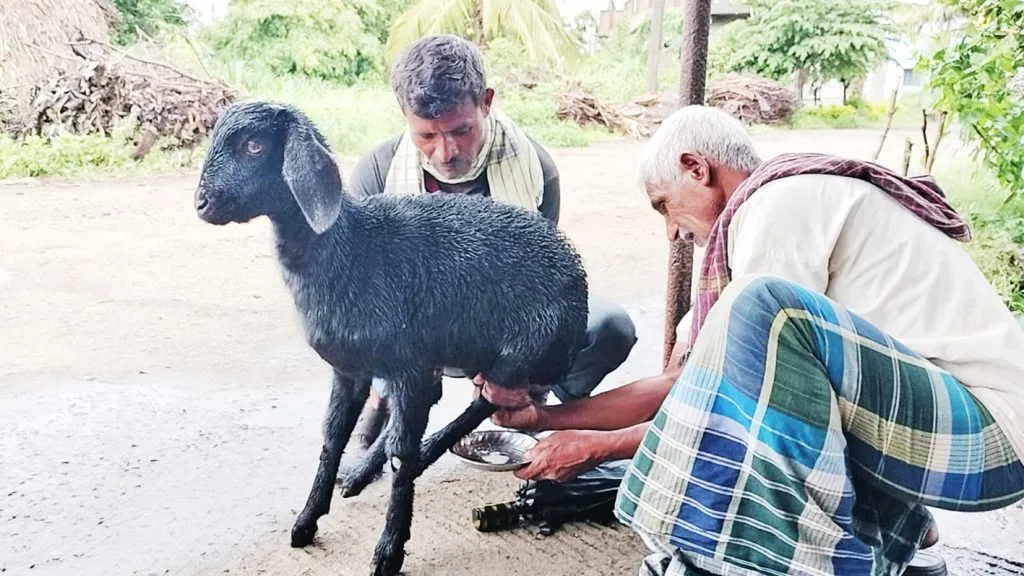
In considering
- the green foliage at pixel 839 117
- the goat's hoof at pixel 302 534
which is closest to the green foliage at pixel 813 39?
the green foliage at pixel 839 117

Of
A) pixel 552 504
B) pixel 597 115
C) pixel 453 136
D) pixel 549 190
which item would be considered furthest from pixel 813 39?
pixel 453 136

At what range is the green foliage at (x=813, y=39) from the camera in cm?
1326

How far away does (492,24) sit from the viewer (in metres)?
5.61

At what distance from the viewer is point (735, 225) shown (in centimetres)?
190

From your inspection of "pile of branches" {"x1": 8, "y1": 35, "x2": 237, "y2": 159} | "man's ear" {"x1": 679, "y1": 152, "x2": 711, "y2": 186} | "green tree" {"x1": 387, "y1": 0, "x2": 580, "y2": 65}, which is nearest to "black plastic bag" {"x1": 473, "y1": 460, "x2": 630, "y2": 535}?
"man's ear" {"x1": 679, "y1": 152, "x2": 711, "y2": 186}

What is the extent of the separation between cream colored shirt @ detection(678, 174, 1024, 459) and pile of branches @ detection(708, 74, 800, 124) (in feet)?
33.5

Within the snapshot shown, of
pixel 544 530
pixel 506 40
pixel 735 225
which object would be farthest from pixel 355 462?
pixel 506 40

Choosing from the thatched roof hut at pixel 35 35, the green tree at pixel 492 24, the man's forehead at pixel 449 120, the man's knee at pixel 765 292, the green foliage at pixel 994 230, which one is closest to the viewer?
the man's knee at pixel 765 292

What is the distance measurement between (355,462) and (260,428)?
764 millimetres

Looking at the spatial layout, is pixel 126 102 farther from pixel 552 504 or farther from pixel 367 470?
pixel 552 504

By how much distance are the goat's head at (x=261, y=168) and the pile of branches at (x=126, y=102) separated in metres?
1.19

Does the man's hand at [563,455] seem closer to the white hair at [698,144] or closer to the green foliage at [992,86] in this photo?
the white hair at [698,144]

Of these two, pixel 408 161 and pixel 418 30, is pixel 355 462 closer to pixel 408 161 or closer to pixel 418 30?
pixel 408 161

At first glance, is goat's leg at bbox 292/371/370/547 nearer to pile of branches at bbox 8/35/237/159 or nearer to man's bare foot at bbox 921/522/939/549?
pile of branches at bbox 8/35/237/159
